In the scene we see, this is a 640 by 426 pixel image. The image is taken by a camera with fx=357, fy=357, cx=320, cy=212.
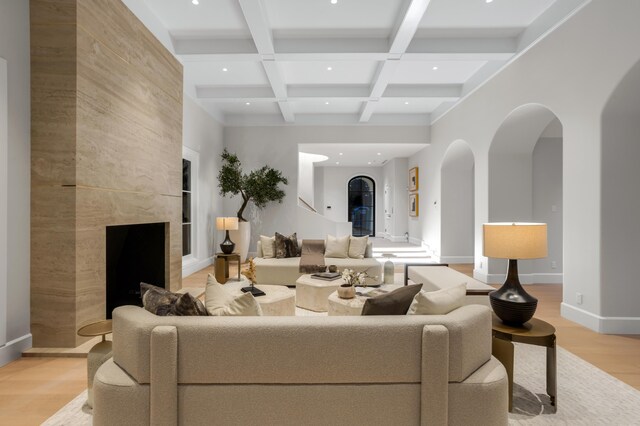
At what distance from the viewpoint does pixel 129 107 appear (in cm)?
386

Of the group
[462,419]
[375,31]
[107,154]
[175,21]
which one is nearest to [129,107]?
[107,154]

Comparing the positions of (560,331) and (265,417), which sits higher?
(265,417)

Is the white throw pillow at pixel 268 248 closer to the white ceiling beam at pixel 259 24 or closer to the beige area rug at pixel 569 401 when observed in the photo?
the white ceiling beam at pixel 259 24

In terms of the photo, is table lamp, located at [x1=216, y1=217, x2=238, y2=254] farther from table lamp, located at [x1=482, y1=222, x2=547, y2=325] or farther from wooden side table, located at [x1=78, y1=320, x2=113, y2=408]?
table lamp, located at [x1=482, y1=222, x2=547, y2=325]

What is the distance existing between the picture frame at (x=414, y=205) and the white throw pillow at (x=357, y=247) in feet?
16.9

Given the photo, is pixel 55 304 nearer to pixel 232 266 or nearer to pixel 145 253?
pixel 145 253

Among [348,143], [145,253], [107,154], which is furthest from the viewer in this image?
[348,143]

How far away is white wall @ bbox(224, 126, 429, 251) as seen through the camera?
9062mm

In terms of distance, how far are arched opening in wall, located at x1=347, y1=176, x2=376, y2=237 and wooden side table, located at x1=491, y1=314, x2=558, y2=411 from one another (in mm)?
12654

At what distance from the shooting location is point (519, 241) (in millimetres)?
2383

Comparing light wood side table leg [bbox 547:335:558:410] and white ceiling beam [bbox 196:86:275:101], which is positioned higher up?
white ceiling beam [bbox 196:86:275:101]

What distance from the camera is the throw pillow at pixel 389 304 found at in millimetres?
1969

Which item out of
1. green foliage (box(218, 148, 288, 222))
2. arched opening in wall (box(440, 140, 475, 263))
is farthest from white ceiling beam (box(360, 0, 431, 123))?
green foliage (box(218, 148, 288, 222))

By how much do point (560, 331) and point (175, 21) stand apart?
5.96 meters
